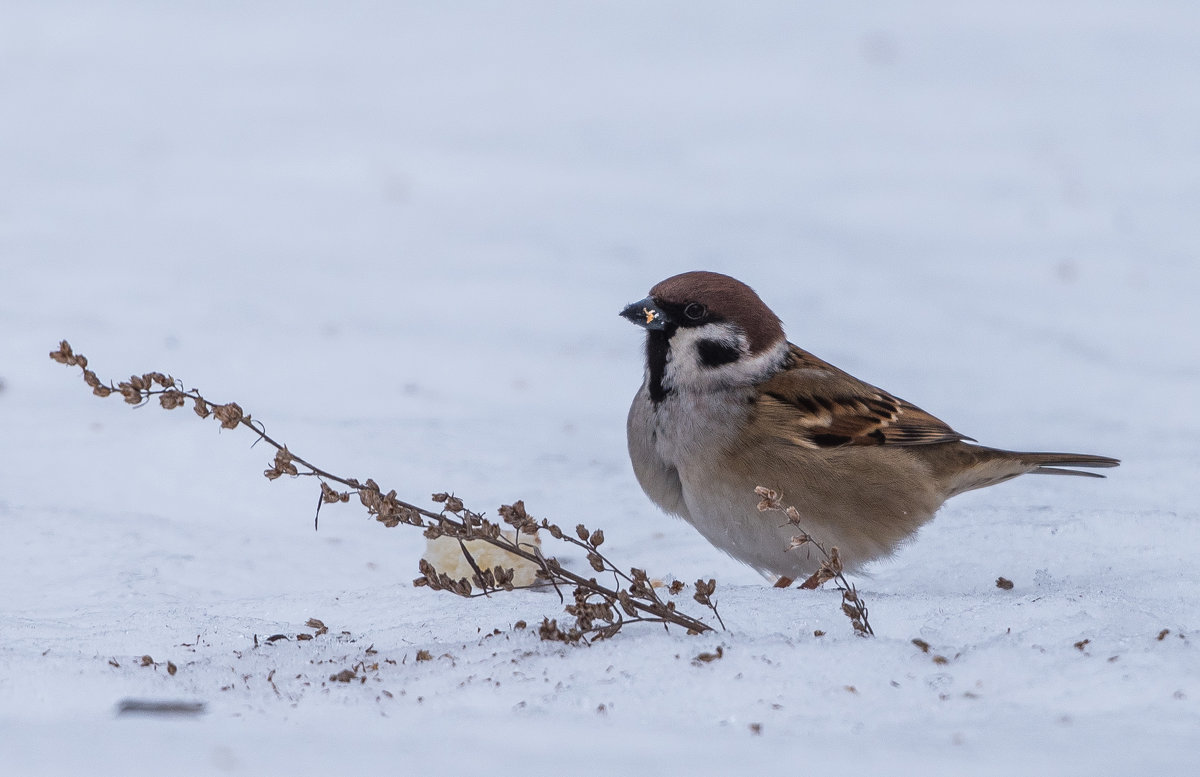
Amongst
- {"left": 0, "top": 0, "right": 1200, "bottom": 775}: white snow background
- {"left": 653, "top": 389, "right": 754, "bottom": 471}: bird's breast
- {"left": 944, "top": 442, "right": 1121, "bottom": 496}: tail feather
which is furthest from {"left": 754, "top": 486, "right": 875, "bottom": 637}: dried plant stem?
{"left": 944, "top": 442, "right": 1121, "bottom": 496}: tail feather

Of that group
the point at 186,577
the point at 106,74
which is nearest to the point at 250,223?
the point at 106,74

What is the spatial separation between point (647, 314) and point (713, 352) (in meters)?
0.24

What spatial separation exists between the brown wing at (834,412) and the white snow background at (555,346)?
336mm

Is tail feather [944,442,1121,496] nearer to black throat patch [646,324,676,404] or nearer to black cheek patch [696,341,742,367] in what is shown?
black cheek patch [696,341,742,367]

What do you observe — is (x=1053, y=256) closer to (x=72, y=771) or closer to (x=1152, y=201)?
(x=1152, y=201)

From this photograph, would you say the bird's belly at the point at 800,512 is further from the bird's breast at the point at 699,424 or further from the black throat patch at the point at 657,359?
the black throat patch at the point at 657,359

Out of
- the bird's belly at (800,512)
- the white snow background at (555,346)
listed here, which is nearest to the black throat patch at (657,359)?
the bird's belly at (800,512)

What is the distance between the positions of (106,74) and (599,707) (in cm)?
750

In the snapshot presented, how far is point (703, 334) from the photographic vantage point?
399 cm

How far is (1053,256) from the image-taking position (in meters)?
7.39

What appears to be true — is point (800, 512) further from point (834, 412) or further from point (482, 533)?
point (482, 533)

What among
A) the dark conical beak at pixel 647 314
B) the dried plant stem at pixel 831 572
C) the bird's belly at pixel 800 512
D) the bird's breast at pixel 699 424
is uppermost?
the dark conical beak at pixel 647 314

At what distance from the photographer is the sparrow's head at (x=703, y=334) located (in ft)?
13.0

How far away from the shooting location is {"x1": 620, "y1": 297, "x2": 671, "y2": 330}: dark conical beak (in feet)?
12.7
